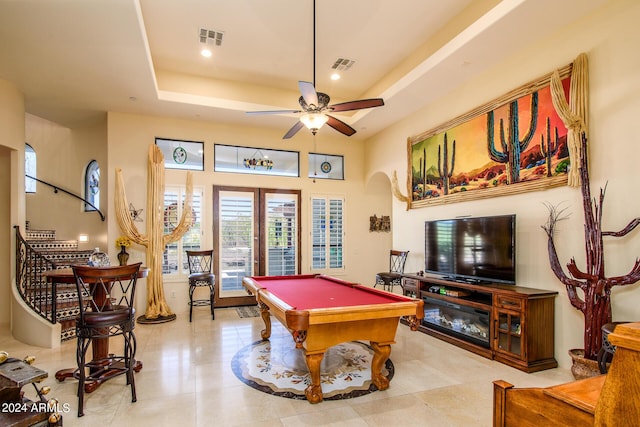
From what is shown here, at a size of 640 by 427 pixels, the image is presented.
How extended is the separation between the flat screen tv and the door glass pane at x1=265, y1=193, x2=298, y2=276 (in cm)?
310

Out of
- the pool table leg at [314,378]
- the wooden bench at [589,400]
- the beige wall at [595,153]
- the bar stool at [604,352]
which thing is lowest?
the pool table leg at [314,378]

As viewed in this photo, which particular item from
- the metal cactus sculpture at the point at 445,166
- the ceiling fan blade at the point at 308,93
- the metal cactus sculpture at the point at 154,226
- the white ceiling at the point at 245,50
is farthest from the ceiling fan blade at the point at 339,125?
A: the metal cactus sculpture at the point at 154,226

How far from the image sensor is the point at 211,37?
4938 mm

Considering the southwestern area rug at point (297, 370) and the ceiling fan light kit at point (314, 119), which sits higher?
the ceiling fan light kit at point (314, 119)

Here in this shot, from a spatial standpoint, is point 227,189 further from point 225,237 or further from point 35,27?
point 35,27

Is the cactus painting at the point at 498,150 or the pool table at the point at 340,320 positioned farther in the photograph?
the cactus painting at the point at 498,150

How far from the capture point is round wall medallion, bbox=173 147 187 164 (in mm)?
6817

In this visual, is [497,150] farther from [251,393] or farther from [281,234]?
[281,234]

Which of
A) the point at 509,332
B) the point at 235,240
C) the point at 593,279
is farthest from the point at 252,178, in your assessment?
the point at 593,279

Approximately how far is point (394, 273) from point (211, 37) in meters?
5.00

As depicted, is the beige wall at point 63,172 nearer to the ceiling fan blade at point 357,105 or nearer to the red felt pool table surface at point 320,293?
the red felt pool table surface at point 320,293

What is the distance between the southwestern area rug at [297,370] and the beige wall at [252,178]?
312 cm

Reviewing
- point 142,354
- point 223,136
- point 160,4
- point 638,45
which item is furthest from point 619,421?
point 223,136

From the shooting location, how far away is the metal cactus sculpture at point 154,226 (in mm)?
6000
